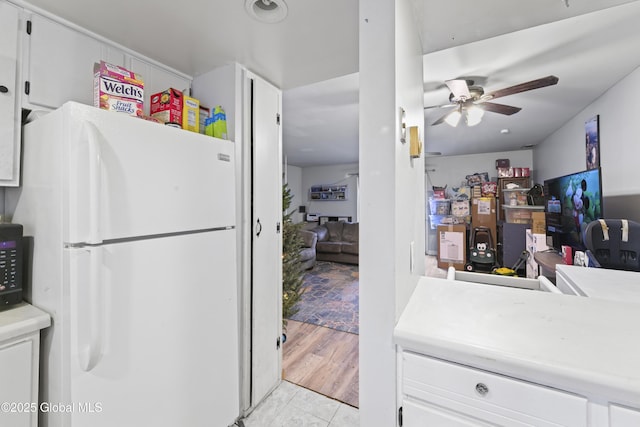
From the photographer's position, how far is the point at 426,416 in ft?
2.58

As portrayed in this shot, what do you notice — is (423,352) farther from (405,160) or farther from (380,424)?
(405,160)

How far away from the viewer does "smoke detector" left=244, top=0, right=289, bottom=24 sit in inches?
43.6

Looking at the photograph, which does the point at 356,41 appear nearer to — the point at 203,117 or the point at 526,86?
the point at 203,117

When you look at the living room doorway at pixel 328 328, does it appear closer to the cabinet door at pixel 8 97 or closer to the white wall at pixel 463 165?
the cabinet door at pixel 8 97

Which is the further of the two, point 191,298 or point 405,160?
point 191,298

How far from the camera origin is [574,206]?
204cm

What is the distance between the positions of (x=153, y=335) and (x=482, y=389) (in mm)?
1206

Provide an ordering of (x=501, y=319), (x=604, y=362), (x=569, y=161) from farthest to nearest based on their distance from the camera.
→ (x=569, y=161)
(x=501, y=319)
(x=604, y=362)

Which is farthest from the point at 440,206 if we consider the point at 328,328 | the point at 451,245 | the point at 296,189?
the point at 328,328

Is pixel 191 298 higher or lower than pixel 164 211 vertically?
lower

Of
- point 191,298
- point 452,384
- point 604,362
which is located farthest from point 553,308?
point 191,298

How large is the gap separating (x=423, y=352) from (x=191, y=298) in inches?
40.7

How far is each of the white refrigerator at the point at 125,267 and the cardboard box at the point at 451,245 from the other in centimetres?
425

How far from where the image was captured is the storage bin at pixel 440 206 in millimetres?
5590
